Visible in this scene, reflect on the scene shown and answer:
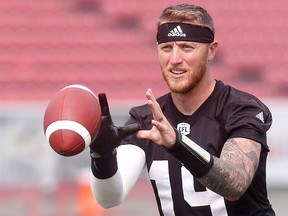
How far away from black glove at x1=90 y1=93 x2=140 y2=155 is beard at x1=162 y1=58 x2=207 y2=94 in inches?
11.1

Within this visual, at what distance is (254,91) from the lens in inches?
384

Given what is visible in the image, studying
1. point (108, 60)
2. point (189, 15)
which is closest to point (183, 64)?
point (189, 15)

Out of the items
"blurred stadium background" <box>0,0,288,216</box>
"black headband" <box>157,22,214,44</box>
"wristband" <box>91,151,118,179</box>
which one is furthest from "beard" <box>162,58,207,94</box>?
"blurred stadium background" <box>0,0,288,216</box>

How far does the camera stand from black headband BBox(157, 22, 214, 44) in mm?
3750

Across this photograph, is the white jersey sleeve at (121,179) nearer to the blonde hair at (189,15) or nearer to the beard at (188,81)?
the beard at (188,81)

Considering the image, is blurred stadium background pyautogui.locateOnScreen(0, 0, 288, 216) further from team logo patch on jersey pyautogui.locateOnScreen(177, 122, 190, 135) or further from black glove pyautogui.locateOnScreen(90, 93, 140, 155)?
black glove pyautogui.locateOnScreen(90, 93, 140, 155)

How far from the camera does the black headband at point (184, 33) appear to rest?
375 centimetres

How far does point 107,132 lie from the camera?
3490mm

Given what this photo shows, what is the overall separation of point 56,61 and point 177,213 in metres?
6.42

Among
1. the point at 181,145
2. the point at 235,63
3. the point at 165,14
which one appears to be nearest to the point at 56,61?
the point at 235,63

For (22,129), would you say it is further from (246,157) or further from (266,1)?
(246,157)

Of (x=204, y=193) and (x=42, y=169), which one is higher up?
(x=42, y=169)

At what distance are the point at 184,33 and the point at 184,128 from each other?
0.42 metres

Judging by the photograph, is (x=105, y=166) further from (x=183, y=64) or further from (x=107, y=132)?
(x=183, y=64)
